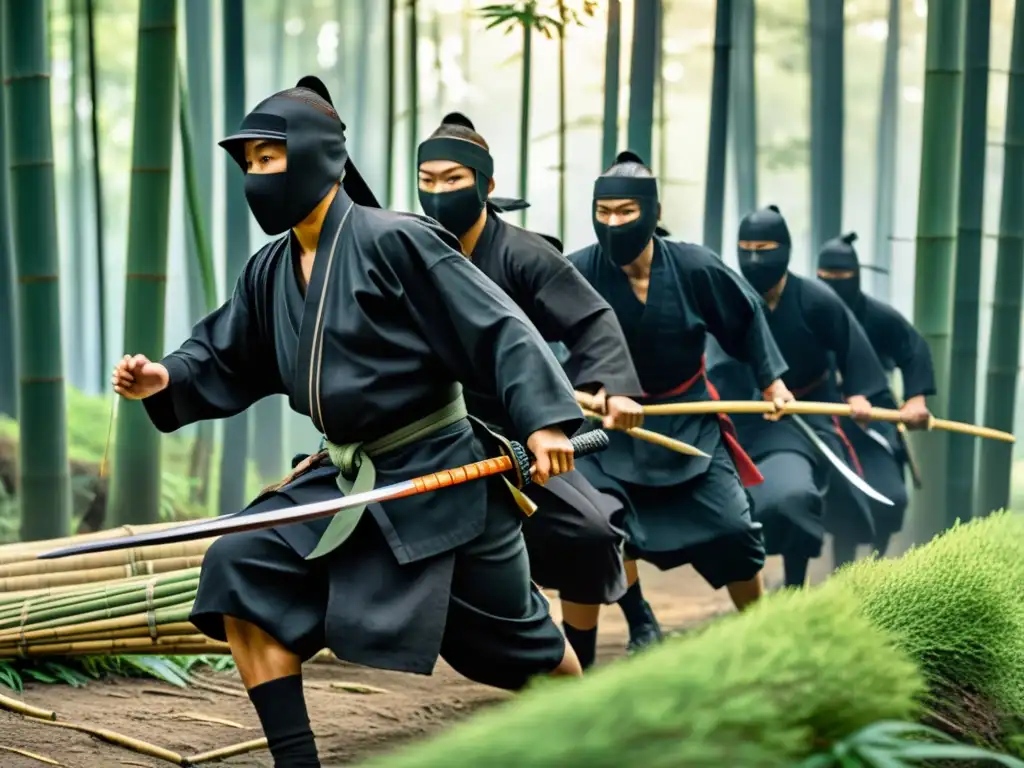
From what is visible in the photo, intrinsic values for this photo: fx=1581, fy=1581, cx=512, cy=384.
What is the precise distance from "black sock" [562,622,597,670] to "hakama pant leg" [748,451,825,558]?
1250mm

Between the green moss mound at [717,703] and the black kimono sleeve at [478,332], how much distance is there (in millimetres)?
888

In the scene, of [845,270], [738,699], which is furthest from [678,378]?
[738,699]

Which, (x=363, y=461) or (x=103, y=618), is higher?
(x=363, y=461)

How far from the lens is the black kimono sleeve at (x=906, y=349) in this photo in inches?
289

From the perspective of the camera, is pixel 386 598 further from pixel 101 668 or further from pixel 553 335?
pixel 101 668

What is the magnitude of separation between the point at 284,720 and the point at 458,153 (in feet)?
6.32

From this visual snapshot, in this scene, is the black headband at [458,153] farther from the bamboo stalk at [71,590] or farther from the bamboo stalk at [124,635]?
the bamboo stalk at [124,635]

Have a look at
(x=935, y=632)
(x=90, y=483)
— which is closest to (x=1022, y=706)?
(x=935, y=632)

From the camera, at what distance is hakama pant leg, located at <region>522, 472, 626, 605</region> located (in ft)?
14.0

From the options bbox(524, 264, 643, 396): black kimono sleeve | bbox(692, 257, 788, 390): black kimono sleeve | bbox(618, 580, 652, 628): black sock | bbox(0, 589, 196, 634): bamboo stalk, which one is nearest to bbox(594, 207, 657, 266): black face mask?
bbox(692, 257, 788, 390): black kimono sleeve

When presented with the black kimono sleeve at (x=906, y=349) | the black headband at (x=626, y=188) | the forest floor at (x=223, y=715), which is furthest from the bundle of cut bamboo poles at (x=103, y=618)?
the black kimono sleeve at (x=906, y=349)

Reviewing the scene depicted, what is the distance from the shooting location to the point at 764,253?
6605 millimetres

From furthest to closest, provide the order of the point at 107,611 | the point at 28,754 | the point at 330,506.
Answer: the point at 107,611, the point at 28,754, the point at 330,506

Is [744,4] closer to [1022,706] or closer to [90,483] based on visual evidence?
[90,483]
